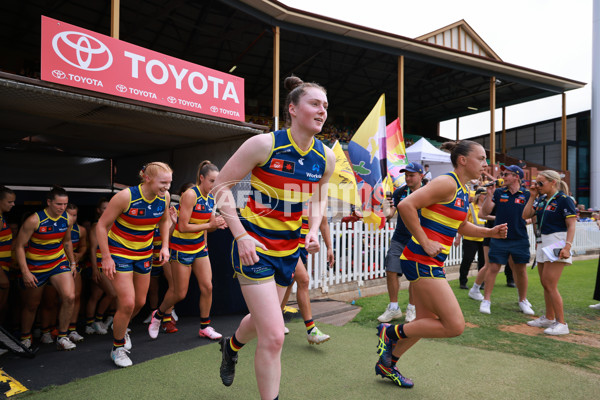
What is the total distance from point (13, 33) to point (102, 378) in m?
17.7

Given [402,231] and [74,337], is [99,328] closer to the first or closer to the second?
[74,337]

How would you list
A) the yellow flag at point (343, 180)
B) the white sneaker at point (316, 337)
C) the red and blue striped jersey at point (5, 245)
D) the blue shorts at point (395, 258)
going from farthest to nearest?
the yellow flag at point (343, 180)
the blue shorts at point (395, 258)
the red and blue striped jersey at point (5, 245)
the white sneaker at point (316, 337)

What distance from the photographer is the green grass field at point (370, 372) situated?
3.04 m

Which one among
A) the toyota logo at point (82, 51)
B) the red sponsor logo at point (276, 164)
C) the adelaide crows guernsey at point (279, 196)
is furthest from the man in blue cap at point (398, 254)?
the toyota logo at point (82, 51)

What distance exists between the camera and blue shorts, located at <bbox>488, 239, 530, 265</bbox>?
581 centimetres

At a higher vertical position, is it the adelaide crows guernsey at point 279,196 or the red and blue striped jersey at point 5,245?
the adelaide crows guernsey at point 279,196

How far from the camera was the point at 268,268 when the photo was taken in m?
2.35

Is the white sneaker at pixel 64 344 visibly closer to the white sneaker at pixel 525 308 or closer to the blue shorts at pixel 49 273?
the blue shorts at pixel 49 273

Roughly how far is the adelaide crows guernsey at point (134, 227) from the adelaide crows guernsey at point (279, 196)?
203 centimetres

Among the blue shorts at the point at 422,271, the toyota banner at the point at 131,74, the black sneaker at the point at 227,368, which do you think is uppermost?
the toyota banner at the point at 131,74

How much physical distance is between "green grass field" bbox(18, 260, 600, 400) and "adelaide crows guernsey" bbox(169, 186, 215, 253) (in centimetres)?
123

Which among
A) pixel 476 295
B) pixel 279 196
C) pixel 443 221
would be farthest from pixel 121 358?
pixel 476 295

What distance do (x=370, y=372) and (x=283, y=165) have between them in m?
2.28

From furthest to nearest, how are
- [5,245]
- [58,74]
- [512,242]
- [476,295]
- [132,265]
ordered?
[476,295] → [512,242] → [5,245] → [58,74] → [132,265]
